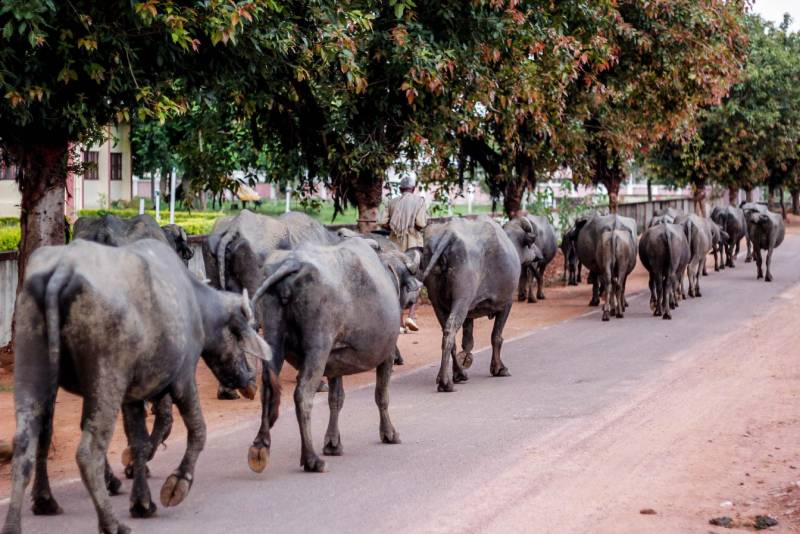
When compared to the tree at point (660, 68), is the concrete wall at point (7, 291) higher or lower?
lower

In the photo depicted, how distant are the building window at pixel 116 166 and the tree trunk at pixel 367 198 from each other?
115 ft

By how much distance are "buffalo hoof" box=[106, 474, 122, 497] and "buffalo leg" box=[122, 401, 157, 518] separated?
45cm

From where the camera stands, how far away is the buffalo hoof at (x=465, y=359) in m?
13.4

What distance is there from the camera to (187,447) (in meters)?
7.59

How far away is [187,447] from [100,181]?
42140mm

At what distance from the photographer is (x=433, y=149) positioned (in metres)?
18.3

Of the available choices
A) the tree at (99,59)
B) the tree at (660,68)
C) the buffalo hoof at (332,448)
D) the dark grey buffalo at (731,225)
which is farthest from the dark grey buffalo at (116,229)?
the dark grey buffalo at (731,225)

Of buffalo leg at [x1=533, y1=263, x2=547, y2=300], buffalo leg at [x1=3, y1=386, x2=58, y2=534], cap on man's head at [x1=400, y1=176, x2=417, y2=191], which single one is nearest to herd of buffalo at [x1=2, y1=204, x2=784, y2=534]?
buffalo leg at [x1=3, y1=386, x2=58, y2=534]

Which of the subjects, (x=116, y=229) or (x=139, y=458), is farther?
(x=116, y=229)

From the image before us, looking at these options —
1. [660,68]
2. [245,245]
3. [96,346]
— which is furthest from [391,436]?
[660,68]

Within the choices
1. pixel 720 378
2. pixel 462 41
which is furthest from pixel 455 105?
pixel 720 378

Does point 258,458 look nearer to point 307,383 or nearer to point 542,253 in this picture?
point 307,383

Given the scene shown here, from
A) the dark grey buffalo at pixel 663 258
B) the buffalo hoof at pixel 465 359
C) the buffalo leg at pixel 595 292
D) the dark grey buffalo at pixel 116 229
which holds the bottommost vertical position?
the buffalo hoof at pixel 465 359

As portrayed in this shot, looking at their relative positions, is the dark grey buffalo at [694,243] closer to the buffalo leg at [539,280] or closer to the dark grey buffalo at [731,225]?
the buffalo leg at [539,280]
